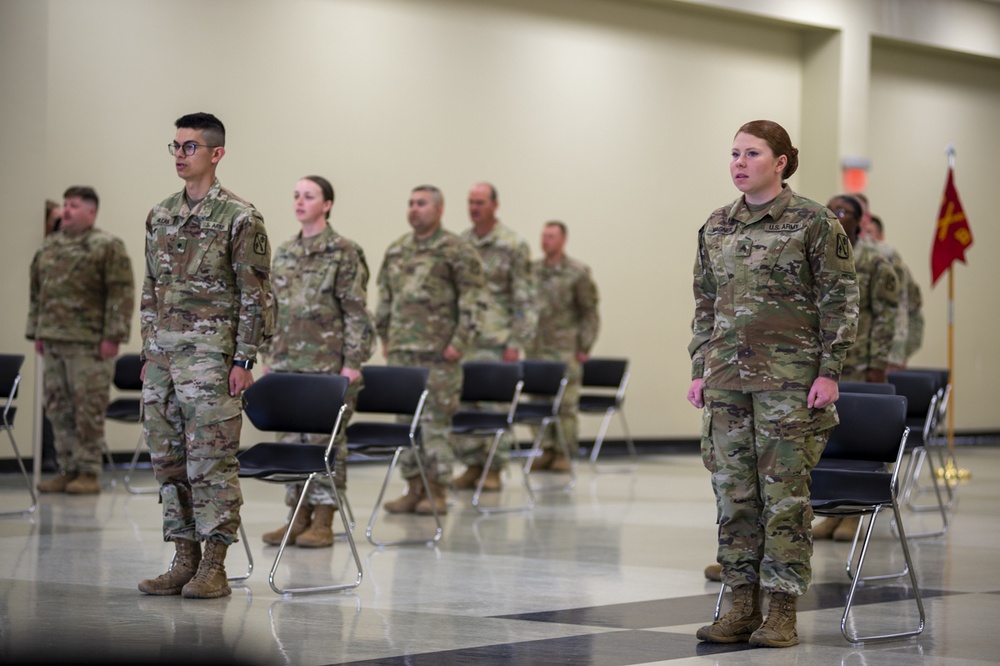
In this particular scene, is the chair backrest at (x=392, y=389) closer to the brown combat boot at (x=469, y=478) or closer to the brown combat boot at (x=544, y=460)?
the brown combat boot at (x=469, y=478)

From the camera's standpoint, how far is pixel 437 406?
25.4ft

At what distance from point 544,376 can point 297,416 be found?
3952 mm

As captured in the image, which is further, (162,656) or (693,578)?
(693,578)

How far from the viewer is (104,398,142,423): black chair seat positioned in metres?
8.65

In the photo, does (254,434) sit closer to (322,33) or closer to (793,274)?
(322,33)

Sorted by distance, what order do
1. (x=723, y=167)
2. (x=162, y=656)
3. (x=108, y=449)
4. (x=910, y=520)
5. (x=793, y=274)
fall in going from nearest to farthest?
1. (x=162, y=656)
2. (x=793, y=274)
3. (x=910, y=520)
4. (x=108, y=449)
5. (x=723, y=167)

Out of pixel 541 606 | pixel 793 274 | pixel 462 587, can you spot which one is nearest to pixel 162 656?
pixel 793 274

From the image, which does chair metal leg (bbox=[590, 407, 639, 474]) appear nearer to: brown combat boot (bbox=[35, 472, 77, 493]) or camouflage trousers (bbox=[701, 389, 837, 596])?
brown combat boot (bbox=[35, 472, 77, 493])

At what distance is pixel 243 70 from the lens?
34.5 ft

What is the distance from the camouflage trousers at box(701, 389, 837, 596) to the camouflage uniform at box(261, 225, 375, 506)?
2480 millimetres

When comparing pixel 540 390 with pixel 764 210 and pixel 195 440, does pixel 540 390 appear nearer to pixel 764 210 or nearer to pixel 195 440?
pixel 195 440

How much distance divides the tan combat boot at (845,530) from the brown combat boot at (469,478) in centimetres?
285

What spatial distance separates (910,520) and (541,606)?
13.0 feet

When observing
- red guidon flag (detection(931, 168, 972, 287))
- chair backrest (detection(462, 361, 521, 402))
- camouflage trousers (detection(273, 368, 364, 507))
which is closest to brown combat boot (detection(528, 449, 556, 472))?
chair backrest (detection(462, 361, 521, 402))
